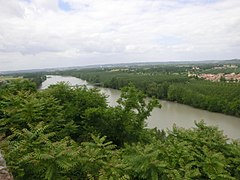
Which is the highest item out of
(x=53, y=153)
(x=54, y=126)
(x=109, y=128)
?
(x=53, y=153)

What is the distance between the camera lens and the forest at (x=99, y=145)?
468cm

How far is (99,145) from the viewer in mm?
5918

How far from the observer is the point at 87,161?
512cm

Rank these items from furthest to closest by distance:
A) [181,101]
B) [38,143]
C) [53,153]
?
[181,101] → [38,143] → [53,153]

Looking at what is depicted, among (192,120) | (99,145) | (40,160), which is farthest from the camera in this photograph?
(192,120)

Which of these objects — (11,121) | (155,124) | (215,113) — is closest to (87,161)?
(11,121)

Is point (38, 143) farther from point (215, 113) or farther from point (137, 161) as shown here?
point (215, 113)

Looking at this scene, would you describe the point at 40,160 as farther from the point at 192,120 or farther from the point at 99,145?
the point at 192,120

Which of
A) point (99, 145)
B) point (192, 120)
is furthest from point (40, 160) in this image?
point (192, 120)

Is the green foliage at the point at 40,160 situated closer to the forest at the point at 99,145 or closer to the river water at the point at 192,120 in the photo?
the forest at the point at 99,145

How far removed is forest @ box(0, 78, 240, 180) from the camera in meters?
4.68

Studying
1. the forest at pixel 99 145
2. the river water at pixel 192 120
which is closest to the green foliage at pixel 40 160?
the forest at pixel 99 145

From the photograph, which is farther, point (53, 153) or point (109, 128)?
point (109, 128)

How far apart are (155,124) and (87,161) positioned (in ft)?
66.2
